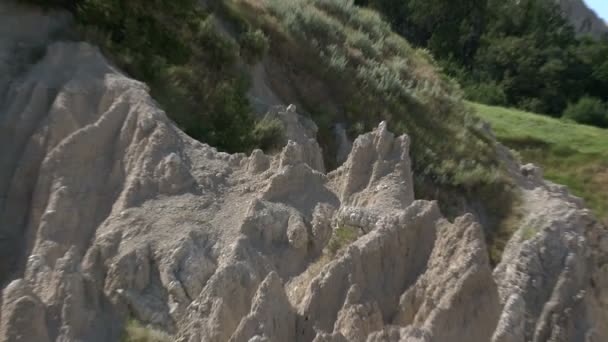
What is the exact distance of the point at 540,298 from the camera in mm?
9352

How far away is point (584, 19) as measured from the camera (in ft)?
250

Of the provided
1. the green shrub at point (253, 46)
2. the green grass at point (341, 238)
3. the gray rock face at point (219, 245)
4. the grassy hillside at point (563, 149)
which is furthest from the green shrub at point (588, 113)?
the green grass at point (341, 238)

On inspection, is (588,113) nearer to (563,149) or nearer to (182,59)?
(563,149)

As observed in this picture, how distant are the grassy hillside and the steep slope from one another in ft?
139

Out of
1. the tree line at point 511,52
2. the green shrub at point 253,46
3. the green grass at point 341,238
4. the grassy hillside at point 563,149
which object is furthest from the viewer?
the tree line at point 511,52

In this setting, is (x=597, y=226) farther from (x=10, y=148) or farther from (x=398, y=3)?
(x=398, y=3)

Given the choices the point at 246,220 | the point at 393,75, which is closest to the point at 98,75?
the point at 246,220

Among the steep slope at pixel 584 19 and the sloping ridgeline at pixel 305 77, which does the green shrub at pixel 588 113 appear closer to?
the sloping ridgeline at pixel 305 77

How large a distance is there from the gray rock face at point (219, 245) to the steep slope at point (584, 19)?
217ft

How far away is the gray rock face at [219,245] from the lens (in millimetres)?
7629

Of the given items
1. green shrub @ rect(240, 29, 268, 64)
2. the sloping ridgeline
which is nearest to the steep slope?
the sloping ridgeline

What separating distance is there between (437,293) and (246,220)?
197cm

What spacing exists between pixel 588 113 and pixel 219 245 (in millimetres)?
Result: 32256

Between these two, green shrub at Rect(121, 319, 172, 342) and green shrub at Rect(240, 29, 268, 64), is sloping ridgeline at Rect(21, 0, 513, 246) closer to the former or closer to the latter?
green shrub at Rect(240, 29, 268, 64)
